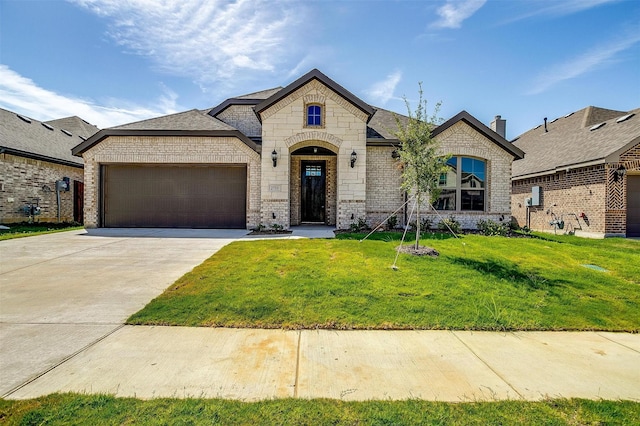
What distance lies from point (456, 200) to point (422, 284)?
8723 millimetres

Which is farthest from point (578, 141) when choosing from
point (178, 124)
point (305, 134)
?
point (178, 124)

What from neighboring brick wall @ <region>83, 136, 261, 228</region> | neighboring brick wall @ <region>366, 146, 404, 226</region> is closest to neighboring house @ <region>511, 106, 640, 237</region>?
neighboring brick wall @ <region>366, 146, 404, 226</region>

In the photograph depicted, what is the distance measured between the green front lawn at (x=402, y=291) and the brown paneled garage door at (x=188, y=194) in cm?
540

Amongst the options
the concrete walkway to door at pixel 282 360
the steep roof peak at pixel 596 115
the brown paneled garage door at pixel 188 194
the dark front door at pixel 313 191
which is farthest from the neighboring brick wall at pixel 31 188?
the steep roof peak at pixel 596 115

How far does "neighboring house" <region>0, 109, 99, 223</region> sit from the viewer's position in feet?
46.1

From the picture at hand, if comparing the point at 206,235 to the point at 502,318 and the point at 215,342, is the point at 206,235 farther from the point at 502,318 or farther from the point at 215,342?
the point at 502,318

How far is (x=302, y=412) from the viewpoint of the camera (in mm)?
2395

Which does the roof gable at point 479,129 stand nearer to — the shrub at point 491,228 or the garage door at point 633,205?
the shrub at point 491,228

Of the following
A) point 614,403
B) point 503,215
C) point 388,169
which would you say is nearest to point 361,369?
point 614,403

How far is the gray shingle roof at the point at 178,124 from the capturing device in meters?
13.0

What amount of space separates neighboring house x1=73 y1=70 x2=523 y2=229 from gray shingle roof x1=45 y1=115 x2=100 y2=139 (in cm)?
1073

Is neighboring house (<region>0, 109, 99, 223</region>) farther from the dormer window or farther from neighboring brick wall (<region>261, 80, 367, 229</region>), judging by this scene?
the dormer window

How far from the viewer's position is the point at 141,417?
90.8 inches

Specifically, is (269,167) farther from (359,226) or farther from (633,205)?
(633,205)
